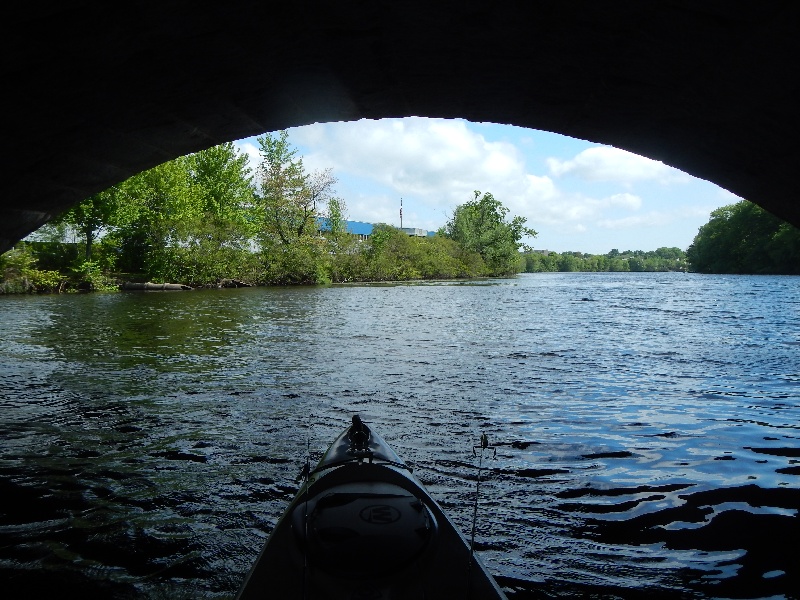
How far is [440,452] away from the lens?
560 cm

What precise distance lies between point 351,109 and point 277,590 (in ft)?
13.6

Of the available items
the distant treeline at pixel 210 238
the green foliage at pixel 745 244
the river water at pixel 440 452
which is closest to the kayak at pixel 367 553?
the river water at pixel 440 452

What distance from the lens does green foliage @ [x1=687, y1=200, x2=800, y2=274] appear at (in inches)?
2687

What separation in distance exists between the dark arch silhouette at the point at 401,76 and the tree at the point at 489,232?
77.7 metres

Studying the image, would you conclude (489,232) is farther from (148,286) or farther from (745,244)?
(148,286)

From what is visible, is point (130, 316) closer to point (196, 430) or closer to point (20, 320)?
point (20, 320)

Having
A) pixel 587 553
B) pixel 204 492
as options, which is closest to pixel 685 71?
pixel 587 553

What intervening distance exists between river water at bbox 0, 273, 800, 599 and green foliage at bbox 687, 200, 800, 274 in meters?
69.1

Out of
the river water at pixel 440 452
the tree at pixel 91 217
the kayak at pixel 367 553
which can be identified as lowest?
the river water at pixel 440 452

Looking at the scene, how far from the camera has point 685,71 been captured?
133 inches

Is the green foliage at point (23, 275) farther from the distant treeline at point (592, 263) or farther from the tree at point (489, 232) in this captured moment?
the distant treeline at point (592, 263)

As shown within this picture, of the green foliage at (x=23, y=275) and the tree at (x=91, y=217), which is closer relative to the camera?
the green foliage at (x=23, y=275)

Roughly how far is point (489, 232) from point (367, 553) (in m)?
85.3

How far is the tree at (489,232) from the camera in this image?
8512 centimetres
